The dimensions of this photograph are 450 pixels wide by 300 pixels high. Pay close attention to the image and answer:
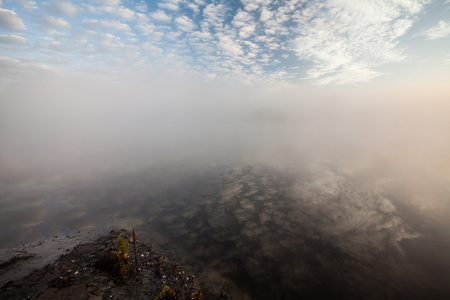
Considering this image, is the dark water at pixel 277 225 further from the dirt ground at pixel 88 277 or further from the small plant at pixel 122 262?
the small plant at pixel 122 262

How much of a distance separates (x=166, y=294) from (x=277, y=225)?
46.3ft

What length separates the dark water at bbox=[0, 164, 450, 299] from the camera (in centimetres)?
1408

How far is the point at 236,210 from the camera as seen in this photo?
79.5ft

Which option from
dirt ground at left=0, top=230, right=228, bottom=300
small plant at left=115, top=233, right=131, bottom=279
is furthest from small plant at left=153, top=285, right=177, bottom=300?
small plant at left=115, top=233, right=131, bottom=279

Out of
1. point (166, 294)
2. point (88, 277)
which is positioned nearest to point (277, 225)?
point (166, 294)

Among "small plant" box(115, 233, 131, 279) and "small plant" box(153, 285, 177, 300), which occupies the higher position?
"small plant" box(115, 233, 131, 279)

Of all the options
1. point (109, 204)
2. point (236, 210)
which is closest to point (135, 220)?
point (109, 204)

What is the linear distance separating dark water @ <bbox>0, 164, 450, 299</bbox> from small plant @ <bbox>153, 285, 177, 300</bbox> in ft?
10.9

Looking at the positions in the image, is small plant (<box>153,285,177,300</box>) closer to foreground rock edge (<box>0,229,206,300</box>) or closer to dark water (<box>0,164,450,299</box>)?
foreground rock edge (<box>0,229,206,300</box>)

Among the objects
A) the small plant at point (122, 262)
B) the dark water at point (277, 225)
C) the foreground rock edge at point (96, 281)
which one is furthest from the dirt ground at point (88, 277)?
the dark water at point (277, 225)

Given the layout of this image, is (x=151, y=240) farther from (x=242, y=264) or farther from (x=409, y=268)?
(x=409, y=268)

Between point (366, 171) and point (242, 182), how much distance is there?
29509 millimetres

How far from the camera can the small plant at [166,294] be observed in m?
11.1

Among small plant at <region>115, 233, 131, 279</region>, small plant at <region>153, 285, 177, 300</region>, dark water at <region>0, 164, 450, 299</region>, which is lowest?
dark water at <region>0, 164, 450, 299</region>
